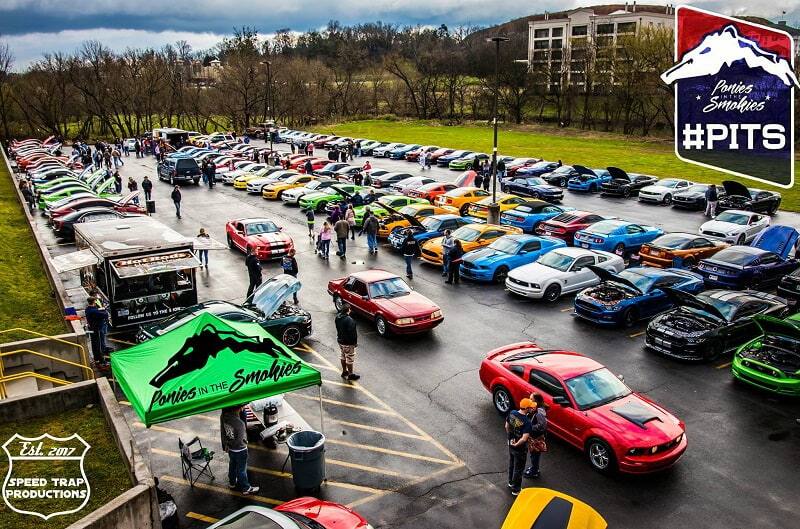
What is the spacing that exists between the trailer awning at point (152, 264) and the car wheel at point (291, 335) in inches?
125

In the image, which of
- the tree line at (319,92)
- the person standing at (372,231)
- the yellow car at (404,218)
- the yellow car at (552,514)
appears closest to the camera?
the yellow car at (552,514)

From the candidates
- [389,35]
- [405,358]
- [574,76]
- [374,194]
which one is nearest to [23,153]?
[374,194]

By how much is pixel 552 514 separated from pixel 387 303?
9.49 metres

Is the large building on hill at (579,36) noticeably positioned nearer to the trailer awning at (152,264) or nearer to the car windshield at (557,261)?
the car windshield at (557,261)

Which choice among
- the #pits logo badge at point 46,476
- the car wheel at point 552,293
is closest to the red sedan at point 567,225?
the car wheel at point 552,293

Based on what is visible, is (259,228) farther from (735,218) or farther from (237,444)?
(735,218)

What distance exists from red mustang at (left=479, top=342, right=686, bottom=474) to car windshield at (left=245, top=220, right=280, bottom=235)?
14.2 metres

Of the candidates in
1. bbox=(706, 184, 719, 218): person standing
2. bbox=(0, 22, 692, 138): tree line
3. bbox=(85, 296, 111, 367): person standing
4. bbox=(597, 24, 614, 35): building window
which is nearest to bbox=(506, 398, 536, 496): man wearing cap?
bbox=(85, 296, 111, 367): person standing

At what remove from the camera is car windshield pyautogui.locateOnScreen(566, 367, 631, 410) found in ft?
36.4

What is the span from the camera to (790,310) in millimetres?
16875

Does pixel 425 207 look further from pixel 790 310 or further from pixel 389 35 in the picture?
pixel 389 35

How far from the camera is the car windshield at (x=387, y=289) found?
17047 millimetres

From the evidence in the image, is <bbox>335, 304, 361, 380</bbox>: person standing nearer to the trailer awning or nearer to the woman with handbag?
the woman with handbag

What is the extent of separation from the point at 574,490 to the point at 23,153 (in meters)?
59.8
